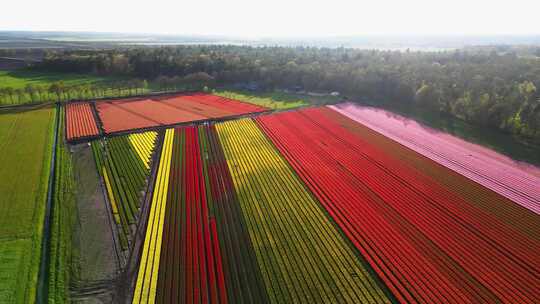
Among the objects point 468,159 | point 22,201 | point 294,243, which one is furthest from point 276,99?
point 22,201

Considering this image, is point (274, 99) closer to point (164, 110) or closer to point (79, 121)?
point (164, 110)

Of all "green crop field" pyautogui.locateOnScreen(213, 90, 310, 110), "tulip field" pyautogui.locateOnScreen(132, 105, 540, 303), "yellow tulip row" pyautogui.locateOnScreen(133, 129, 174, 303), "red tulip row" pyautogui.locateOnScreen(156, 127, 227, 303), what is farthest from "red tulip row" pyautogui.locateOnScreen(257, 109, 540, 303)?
"green crop field" pyautogui.locateOnScreen(213, 90, 310, 110)

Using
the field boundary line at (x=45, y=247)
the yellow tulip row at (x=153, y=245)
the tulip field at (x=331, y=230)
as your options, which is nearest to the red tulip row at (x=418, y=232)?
the tulip field at (x=331, y=230)

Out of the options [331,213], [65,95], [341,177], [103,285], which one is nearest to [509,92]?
[341,177]

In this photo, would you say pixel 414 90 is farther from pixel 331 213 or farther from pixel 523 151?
pixel 331 213

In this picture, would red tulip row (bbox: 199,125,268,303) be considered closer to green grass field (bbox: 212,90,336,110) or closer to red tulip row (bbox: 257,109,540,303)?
red tulip row (bbox: 257,109,540,303)
